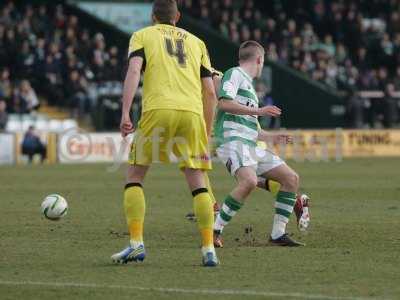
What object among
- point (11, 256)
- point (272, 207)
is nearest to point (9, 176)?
point (272, 207)

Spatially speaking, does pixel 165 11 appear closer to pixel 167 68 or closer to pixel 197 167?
pixel 167 68

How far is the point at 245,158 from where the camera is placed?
11.1 m

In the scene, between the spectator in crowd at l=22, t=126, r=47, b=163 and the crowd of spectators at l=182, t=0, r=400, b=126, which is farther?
the crowd of spectators at l=182, t=0, r=400, b=126

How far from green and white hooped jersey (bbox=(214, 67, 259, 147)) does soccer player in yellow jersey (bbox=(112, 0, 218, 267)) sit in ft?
5.23

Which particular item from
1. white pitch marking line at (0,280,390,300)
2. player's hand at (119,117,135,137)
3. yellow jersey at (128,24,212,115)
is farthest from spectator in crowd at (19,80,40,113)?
white pitch marking line at (0,280,390,300)

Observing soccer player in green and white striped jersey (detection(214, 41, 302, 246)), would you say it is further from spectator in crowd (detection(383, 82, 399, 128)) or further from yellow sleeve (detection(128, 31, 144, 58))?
spectator in crowd (detection(383, 82, 399, 128))

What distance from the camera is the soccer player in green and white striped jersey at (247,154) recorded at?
1103 centimetres

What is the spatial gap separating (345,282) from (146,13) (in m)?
30.9

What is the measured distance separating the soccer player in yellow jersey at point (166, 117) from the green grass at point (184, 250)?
0.47 m

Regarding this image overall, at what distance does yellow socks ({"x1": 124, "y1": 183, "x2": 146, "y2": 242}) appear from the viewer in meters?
9.28

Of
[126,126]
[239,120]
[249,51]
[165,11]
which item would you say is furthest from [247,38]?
[126,126]

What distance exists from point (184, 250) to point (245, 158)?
1122mm

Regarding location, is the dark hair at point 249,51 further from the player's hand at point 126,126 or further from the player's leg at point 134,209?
the player's hand at point 126,126

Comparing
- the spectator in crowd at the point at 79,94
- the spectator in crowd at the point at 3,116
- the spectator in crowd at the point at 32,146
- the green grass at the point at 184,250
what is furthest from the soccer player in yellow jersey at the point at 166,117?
the spectator in crowd at the point at 79,94
